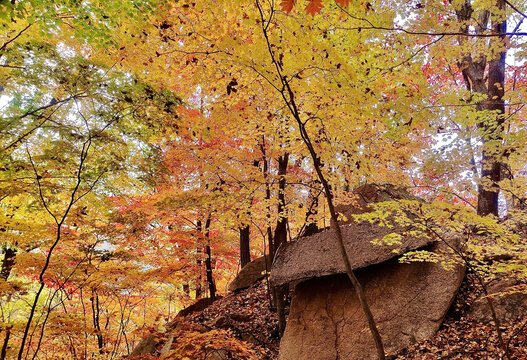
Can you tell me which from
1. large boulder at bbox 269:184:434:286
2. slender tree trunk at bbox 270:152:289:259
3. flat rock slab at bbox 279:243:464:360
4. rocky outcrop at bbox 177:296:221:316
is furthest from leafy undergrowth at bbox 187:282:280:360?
slender tree trunk at bbox 270:152:289:259

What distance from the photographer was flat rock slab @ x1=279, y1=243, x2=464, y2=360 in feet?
15.7

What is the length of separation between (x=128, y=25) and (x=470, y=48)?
717 cm

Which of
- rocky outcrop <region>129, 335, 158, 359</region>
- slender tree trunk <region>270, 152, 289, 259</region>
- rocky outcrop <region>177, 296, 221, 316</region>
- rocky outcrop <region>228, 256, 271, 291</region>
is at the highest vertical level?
slender tree trunk <region>270, 152, 289, 259</region>

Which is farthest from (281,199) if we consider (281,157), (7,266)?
(7,266)

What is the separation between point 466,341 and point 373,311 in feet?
4.67

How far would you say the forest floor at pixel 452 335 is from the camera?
393cm

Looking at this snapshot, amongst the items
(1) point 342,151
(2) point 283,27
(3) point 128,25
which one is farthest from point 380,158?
(3) point 128,25

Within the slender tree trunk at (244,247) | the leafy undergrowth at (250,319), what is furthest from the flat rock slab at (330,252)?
the slender tree trunk at (244,247)

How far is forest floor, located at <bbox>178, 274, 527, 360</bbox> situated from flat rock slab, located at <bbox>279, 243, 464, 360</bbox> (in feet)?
0.70

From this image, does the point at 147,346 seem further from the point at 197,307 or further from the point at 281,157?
the point at 281,157

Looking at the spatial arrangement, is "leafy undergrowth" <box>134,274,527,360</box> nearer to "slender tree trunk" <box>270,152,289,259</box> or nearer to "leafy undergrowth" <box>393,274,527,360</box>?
"leafy undergrowth" <box>393,274,527,360</box>

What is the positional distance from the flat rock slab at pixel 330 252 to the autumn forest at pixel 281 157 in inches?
1.3

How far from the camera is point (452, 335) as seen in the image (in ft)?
14.6

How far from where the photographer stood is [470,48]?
6277 mm
